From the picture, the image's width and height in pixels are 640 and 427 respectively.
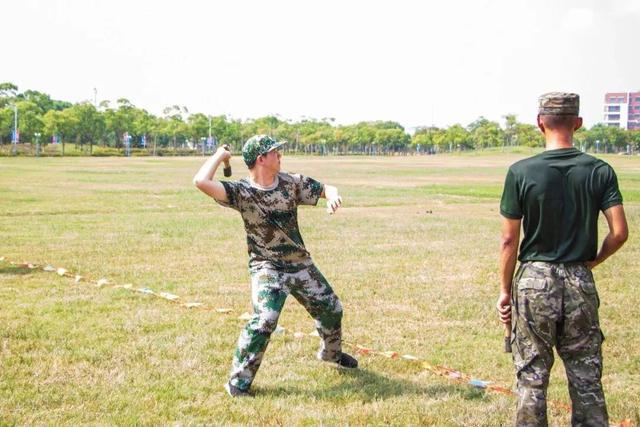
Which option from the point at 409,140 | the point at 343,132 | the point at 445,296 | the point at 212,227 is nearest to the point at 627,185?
the point at 212,227

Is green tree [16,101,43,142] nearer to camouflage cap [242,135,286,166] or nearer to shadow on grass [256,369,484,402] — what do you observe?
camouflage cap [242,135,286,166]

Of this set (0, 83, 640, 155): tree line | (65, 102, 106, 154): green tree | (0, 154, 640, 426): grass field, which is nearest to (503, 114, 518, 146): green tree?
(0, 83, 640, 155): tree line

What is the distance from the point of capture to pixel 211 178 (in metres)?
6.32

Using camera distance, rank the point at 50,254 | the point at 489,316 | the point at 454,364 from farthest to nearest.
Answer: the point at 50,254
the point at 489,316
the point at 454,364

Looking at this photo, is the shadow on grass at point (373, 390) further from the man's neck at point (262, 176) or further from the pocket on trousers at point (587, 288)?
the pocket on trousers at point (587, 288)

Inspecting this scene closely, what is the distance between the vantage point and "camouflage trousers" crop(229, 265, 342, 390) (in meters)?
6.38

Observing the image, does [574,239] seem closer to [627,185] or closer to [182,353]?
[182,353]

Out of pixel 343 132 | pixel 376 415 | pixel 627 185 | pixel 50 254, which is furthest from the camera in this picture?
pixel 343 132

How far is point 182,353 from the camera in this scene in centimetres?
770

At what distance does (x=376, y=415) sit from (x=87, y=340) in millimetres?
3597

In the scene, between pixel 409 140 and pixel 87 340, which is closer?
pixel 87 340

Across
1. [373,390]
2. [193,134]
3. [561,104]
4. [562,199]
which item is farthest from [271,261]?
[193,134]

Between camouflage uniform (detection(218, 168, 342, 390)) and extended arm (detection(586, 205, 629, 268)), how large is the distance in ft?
8.16

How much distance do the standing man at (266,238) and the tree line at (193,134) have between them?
103 meters
